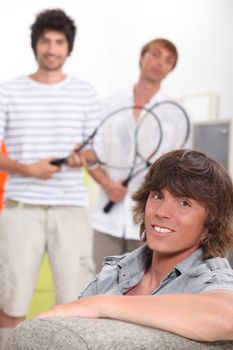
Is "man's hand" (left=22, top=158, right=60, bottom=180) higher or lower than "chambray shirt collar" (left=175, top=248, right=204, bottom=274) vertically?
lower

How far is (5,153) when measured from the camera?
283 cm

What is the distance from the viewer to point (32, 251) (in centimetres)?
274

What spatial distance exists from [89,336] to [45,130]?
6.36 ft

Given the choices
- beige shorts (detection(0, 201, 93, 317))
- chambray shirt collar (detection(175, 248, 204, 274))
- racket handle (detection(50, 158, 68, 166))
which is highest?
chambray shirt collar (detection(175, 248, 204, 274))

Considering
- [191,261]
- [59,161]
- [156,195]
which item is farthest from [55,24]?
[191,261]

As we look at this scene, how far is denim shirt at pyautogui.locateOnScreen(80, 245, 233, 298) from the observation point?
1.22 metres

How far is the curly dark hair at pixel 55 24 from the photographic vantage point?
2.98 metres

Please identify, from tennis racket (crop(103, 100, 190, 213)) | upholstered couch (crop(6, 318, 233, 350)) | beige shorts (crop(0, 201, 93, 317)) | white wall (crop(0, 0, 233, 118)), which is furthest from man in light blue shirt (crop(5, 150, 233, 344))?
white wall (crop(0, 0, 233, 118))

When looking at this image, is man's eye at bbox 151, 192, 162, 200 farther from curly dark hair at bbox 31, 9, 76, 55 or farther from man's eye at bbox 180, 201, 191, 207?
curly dark hair at bbox 31, 9, 76, 55

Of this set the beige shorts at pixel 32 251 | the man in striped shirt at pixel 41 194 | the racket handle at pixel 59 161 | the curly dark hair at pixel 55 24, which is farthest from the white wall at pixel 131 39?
the beige shorts at pixel 32 251

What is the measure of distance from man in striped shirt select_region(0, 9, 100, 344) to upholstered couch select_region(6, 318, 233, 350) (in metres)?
1.75

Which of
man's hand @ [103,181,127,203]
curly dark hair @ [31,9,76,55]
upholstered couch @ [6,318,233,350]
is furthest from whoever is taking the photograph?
man's hand @ [103,181,127,203]

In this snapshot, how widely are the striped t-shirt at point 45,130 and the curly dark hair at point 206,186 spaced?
142 centimetres

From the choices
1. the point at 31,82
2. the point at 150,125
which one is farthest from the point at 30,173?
the point at 150,125
